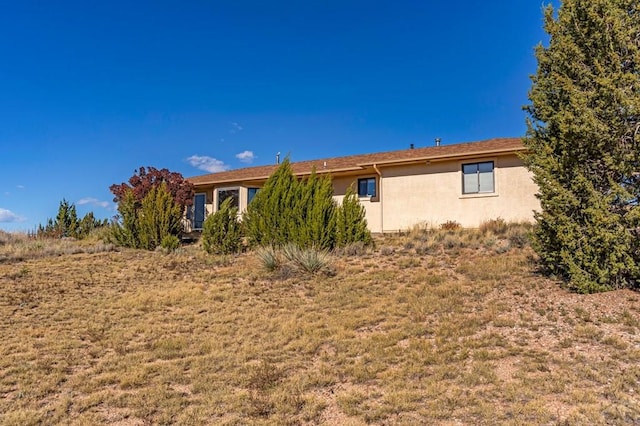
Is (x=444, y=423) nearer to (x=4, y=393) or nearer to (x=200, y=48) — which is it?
(x=4, y=393)

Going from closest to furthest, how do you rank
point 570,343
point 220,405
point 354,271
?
point 220,405, point 570,343, point 354,271

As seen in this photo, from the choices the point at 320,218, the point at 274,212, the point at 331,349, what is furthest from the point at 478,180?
the point at 331,349

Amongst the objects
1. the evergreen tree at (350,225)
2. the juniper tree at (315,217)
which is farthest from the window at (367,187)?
the evergreen tree at (350,225)

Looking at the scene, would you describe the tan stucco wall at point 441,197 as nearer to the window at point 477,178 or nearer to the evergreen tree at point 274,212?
the window at point 477,178

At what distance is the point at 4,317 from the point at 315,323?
21.2 feet

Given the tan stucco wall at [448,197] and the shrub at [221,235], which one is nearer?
the shrub at [221,235]

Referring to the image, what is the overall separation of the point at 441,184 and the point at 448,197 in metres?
0.61

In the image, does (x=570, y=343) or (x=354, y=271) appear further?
(x=354, y=271)

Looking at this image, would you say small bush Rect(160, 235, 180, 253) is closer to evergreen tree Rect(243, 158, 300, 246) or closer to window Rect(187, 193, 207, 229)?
evergreen tree Rect(243, 158, 300, 246)

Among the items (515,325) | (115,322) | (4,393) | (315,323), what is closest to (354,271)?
(315,323)

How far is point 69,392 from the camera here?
5.57 m

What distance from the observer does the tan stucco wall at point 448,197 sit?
52.6 ft

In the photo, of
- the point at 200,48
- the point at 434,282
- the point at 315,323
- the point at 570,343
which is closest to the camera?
the point at 570,343

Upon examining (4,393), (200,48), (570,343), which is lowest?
(4,393)
